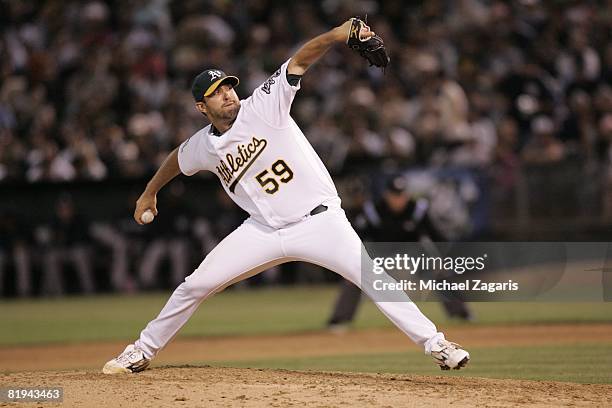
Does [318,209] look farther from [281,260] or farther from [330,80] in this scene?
[330,80]

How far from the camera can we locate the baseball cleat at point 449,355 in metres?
6.87

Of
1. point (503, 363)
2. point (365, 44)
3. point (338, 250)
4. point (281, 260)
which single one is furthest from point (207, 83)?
point (503, 363)

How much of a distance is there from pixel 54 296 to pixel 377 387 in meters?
11.5

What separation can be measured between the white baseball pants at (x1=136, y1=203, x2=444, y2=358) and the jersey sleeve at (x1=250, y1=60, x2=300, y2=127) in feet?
2.44

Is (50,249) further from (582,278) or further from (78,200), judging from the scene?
(582,278)

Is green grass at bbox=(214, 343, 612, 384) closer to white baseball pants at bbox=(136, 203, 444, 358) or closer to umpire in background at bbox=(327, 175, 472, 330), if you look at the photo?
white baseball pants at bbox=(136, 203, 444, 358)

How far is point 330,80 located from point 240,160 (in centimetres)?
1109

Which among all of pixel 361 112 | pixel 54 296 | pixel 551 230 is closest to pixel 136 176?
pixel 54 296

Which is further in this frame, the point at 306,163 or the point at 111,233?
the point at 111,233

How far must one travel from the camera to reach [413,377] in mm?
7867

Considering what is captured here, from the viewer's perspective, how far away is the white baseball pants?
7.07 metres

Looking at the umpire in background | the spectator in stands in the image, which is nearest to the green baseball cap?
the umpire in background

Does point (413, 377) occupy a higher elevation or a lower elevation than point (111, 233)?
lower

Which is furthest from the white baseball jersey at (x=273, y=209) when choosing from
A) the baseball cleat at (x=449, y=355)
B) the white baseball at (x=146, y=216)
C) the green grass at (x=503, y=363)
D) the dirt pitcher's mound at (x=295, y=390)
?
the green grass at (x=503, y=363)
